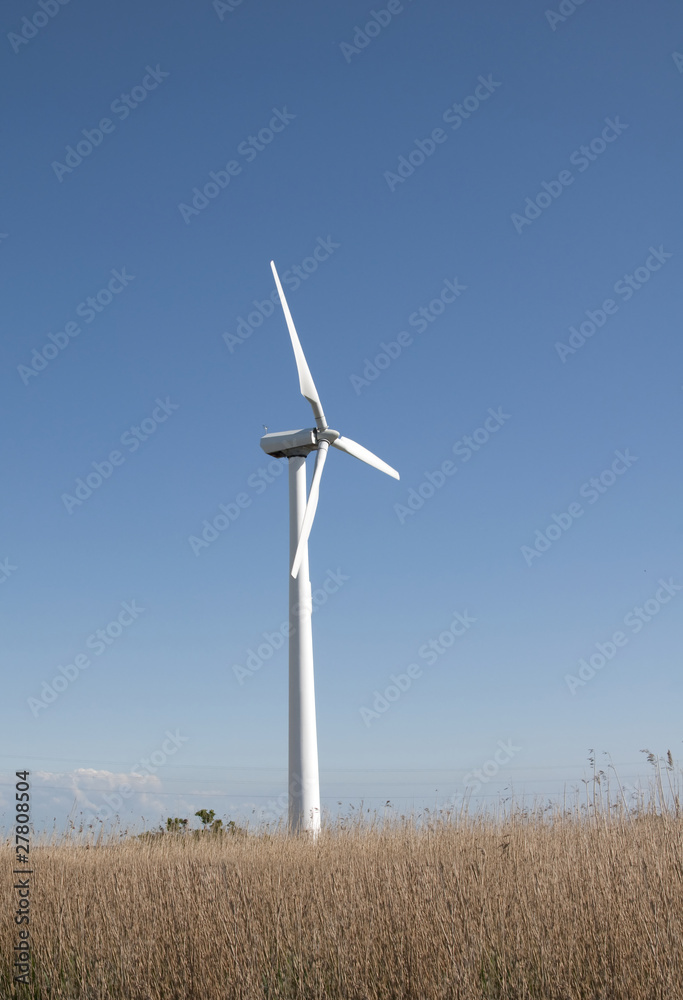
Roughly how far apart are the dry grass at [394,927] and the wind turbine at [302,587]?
9258mm

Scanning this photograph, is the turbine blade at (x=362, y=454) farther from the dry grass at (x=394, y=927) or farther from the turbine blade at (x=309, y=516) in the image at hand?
the dry grass at (x=394, y=927)

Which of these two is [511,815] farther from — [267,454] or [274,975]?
[267,454]

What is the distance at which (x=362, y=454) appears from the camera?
98.5 ft

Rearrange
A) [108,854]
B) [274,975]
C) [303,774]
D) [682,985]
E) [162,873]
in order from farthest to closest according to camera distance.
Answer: [303,774], [108,854], [162,873], [274,975], [682,985]

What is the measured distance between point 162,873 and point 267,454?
17.0m

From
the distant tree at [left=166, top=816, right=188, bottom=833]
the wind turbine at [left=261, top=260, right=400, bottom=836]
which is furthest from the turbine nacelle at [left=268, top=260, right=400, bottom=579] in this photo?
the distant tree at [left=166, top=816, right=188, bottom=833]

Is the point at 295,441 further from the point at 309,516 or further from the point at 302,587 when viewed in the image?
the point at 302,587

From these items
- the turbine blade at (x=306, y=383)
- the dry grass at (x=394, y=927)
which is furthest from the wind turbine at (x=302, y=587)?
the dry grass at (x=394, y=927)

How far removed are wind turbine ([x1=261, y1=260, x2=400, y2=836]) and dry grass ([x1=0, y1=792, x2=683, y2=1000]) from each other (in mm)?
9258

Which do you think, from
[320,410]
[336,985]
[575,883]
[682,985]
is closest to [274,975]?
[336,985]

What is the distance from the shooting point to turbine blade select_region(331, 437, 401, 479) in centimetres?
2859

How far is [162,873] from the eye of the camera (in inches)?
538

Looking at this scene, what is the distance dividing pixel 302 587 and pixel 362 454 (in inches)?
251

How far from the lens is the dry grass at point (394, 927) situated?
28.1 ft
